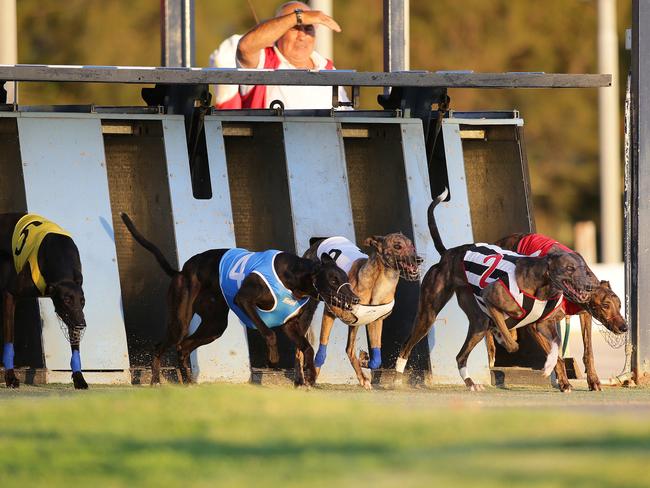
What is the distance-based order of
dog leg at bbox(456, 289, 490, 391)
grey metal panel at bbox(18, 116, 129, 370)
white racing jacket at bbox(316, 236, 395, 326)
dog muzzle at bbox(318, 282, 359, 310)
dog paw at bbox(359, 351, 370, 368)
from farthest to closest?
grey metal panel at bbox(18, 116, 129, 370) < dog leg at bbox(456, 289, 490, 391) < dog paw at bbox(359, 351, 370, 368) < white racing jacket at bbox(316, 236, 395, 326) < dog muzzle at bbox(318, 282, 359, 310)

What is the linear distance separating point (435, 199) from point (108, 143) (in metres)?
2.70

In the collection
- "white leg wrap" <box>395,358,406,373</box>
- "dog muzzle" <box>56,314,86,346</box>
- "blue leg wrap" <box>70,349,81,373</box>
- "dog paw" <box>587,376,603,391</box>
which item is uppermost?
"dog muzzle" <box>56,314,86,346</box>

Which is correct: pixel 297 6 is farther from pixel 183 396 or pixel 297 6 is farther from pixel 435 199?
pixel 183 396

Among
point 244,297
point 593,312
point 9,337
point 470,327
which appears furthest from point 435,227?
point 9,337

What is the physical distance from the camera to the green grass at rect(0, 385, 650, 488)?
5.58 m

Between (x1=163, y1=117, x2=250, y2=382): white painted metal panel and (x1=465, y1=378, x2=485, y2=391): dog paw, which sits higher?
(x1=163, y1=117, x2=250, y2=382): white painted metal panel

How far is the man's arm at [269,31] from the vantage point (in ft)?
45.4

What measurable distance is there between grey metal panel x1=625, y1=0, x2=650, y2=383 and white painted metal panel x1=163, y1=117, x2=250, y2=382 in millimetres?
2872

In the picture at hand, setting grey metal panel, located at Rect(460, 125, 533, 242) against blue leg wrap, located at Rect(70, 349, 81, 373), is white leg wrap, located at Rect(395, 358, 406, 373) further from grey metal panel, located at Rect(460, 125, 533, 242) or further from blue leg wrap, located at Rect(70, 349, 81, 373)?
blue leg wrap, located at Rect(70, 349, 81, 373)

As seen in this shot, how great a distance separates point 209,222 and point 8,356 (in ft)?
6.46

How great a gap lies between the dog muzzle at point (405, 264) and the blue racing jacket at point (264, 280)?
691 millimetres

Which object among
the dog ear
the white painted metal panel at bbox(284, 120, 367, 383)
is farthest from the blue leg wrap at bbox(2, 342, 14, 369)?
the dog ear

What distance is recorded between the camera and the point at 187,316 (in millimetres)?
11961

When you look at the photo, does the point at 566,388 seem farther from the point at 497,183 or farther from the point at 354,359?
the point at 497,183
